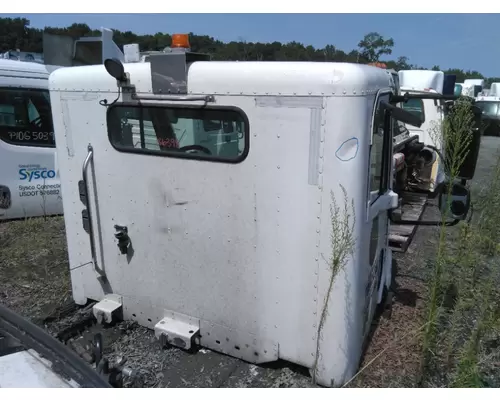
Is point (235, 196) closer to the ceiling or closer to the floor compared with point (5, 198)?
closer to the ceiling

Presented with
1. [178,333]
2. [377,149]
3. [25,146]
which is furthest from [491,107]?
[178,333]

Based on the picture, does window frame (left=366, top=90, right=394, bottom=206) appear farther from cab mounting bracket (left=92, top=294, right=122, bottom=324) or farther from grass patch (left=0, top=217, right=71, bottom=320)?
grass patch (left=0, top=217, right=71, bottom=320)

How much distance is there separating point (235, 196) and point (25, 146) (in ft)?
15.0

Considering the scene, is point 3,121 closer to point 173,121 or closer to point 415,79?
point 173,121

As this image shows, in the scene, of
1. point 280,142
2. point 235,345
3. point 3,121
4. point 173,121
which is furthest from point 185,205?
point 3,121

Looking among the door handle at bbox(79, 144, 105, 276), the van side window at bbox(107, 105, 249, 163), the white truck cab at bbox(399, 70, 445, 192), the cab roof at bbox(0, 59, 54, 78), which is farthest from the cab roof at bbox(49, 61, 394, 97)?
the white truck cab at bbox(399, 70, 445, 192)

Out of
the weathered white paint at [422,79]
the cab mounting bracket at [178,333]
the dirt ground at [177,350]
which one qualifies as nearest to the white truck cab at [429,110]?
the weathered white paint at [422,79]

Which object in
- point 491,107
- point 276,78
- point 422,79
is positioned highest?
point 422,79

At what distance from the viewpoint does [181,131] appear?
9.13 feet

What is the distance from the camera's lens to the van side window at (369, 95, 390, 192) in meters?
2.54

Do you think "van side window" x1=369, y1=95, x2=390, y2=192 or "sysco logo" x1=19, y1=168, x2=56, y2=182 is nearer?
"van side window" x1=369, y1=95, x2=390, y2=192

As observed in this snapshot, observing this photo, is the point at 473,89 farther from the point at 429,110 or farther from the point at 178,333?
the point at 178,333

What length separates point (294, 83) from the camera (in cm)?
236

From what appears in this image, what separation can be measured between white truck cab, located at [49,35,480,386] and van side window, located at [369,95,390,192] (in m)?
0.02
